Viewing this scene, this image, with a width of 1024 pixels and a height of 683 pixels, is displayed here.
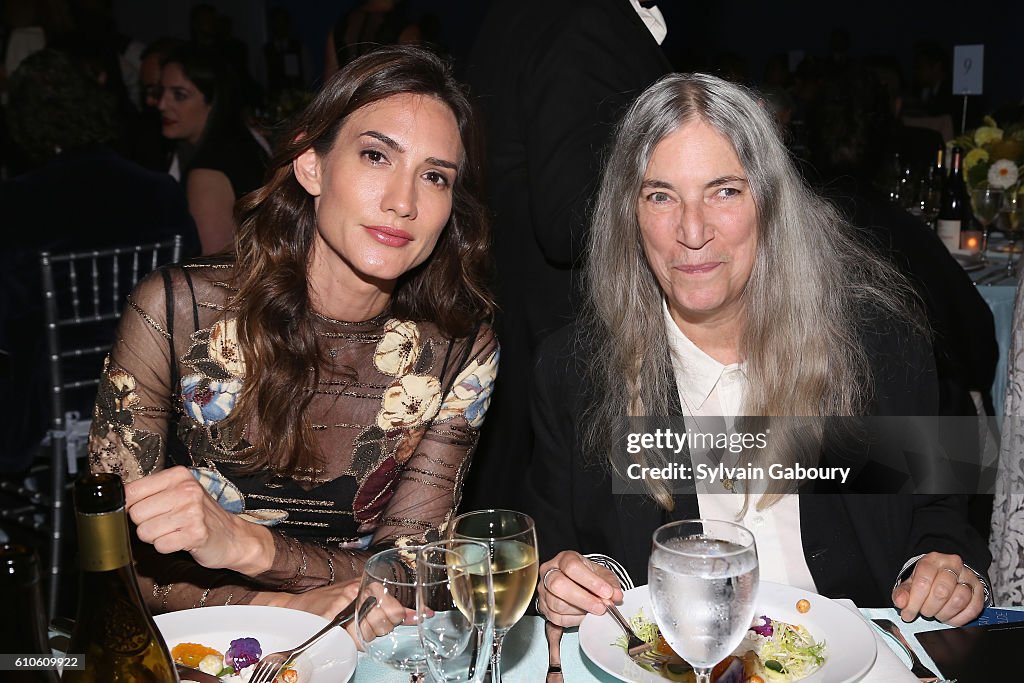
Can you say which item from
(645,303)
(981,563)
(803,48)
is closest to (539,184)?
(645,303)

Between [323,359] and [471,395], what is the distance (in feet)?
0.90

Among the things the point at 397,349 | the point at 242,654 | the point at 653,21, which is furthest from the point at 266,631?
the point at 653,21

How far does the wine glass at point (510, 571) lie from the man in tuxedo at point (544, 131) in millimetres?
1164

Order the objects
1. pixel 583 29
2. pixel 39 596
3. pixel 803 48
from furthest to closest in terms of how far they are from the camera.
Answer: pixel 803 48 < pixel 583 29 < pixel 39 596

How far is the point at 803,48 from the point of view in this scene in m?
13.0

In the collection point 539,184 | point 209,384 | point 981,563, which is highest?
point 539,184

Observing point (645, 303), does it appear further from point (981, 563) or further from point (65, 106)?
point (65, 106)

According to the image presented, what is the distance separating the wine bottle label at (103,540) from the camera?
2.97 ft

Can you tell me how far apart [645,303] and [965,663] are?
0.91m

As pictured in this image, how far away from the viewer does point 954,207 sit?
4.26 m

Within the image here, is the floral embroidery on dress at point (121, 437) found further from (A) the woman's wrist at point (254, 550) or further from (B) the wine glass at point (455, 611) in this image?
(B) the wine glass at point (455, 611)

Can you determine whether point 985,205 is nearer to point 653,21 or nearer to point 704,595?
point 653,21

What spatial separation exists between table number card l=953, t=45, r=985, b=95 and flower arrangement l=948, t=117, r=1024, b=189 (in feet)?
1.97

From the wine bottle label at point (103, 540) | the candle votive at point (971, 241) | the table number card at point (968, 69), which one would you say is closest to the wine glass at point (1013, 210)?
the candle votive at point (971, 241)
